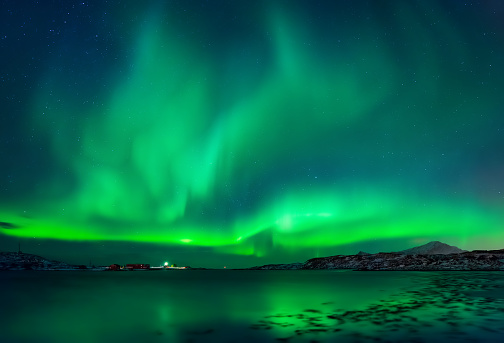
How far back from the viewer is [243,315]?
4169cm

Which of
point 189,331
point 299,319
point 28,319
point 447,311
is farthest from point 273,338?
point 28,319

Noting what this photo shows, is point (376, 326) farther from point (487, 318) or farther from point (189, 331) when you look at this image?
point (189, 331)

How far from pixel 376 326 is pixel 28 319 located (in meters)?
34.7

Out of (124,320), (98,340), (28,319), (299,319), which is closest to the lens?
(98,340)

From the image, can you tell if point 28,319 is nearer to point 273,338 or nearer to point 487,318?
point 273,338

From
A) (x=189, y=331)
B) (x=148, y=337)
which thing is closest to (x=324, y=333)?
(x=189, y=331)

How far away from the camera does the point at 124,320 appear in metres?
38.3

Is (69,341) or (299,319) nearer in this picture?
(69,341)

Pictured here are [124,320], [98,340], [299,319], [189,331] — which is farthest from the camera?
[124,320]

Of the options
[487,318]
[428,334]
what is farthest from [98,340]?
[487,318]

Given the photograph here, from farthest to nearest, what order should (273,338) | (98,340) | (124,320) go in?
1. (124,320)
2. (98,340)
3. (273,338)

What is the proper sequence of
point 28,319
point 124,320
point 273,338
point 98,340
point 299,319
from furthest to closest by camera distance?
point 28,319 → point 124,320 → point 299,319 → point 98,340 → point 273,338

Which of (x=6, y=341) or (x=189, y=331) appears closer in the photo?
(x=6, y=341)

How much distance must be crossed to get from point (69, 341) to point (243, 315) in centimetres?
1836
